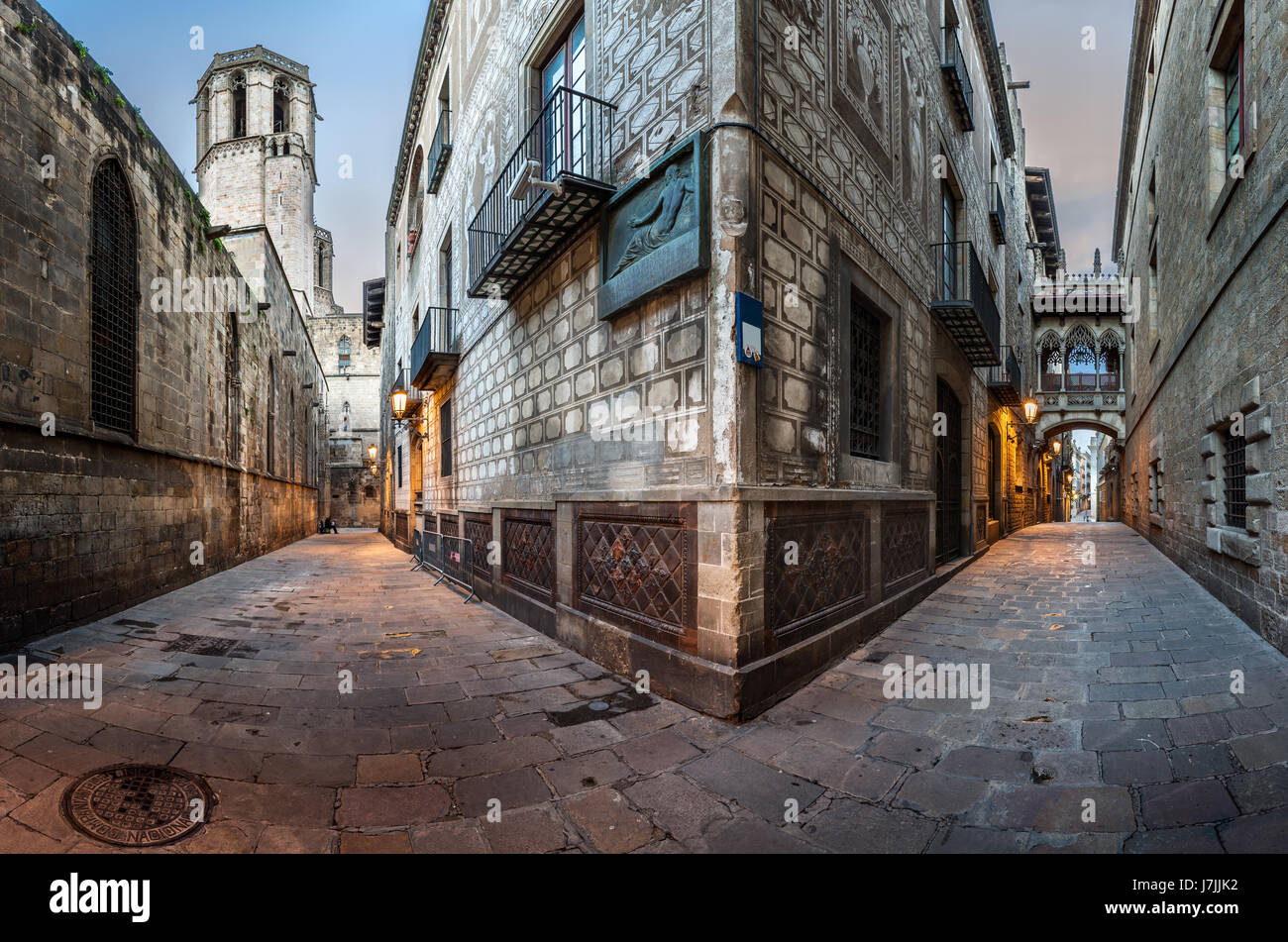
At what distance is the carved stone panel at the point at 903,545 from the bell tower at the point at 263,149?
36244mm

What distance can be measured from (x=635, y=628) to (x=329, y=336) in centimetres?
4263

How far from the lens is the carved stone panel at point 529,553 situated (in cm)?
603

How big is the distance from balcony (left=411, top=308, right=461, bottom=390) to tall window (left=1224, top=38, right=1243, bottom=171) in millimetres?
10101

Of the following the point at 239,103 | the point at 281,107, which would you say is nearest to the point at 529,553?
the point at 281,107

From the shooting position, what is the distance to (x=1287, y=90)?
4531 millimetres

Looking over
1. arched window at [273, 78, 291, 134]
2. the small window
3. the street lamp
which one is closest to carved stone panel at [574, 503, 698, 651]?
the small window

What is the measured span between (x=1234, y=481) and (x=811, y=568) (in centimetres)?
519

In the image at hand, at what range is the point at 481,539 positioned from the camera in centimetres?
841

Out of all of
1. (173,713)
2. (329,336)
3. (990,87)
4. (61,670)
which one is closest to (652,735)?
(173,713)

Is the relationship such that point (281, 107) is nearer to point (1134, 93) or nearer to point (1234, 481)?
point (1134, 93)

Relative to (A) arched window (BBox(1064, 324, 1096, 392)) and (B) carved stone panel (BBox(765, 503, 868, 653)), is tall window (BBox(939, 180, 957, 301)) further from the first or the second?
(A) arched window (BBox(1064, 324, 1096, 392))

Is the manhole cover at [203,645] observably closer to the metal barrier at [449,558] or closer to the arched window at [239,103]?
the metal barrier at [449,558]

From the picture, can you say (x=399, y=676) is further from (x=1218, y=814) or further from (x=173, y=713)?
(x=1218, y=814)

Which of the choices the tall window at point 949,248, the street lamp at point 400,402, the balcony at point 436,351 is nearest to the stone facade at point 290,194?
the street lamp at point 400,402
